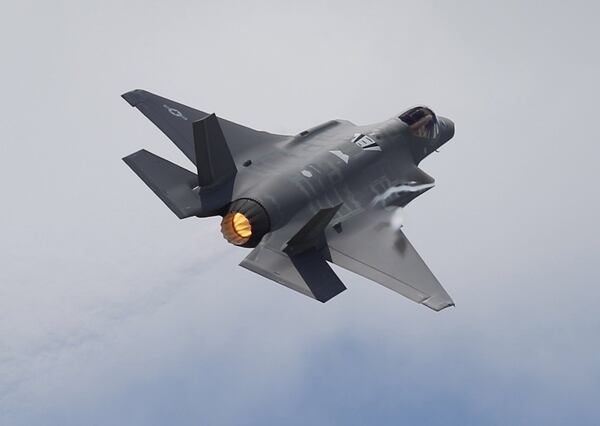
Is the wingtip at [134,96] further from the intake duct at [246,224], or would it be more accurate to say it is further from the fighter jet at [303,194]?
the intake duct at [246,224]

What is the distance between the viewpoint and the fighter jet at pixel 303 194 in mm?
29266

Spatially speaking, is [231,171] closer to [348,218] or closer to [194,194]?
[194,194]

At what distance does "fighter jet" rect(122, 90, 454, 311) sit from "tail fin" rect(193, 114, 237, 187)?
4cm

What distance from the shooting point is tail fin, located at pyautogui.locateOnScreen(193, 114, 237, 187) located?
97.2 feet

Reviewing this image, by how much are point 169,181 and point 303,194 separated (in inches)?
186

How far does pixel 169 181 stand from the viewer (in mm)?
31219

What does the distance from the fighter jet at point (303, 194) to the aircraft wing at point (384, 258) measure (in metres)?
0.03

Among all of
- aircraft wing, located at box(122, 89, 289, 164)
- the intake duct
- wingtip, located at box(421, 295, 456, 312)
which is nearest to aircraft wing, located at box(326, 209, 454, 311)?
wingtip, located at box(421, 295, 456, 312)

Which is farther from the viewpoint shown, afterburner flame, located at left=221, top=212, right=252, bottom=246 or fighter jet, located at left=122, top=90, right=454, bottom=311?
afterburner flame, located at left=221, top=212, right=252, bottom=246

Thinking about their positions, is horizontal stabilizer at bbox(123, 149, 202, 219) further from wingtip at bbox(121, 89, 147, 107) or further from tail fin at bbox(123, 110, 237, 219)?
wingtip at bbox(121, 89, 147, 107)

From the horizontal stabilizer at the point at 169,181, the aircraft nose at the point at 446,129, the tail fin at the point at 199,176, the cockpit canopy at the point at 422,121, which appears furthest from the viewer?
the aircraft nose at the point at 446,129

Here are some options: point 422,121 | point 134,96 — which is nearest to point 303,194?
point 422,121

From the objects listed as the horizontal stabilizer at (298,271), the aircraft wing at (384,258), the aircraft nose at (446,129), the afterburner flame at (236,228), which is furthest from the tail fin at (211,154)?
the aircraft nose at (446,129)

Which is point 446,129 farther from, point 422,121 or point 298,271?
point 298,271
